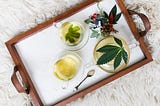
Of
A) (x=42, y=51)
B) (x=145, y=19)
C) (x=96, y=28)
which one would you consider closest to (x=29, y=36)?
(x=42, y=51)

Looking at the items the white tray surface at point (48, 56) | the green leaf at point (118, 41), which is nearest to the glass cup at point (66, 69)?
the white tray surface at point (48, 56)

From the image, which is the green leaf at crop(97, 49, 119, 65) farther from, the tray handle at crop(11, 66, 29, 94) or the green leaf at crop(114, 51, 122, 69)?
the tray handle at crop(11, 66, 29, 94)

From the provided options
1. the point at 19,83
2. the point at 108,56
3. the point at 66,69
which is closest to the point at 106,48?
the point at 108,56

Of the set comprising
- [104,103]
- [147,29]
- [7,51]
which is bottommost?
[104,103]

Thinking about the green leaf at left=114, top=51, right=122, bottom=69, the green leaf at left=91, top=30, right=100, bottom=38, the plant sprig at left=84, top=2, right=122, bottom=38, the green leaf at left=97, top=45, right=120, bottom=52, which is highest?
the plant sprig at left=84, top=2, right=122, bottom=38

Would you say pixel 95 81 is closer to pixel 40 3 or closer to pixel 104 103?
pixel 104 103

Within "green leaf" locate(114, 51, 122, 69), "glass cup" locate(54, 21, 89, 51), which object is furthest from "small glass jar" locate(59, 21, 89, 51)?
"green leaf" locate(114, 51, 122, 69)

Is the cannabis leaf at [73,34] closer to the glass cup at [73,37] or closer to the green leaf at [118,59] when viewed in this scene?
the glass cup at [73,37]
